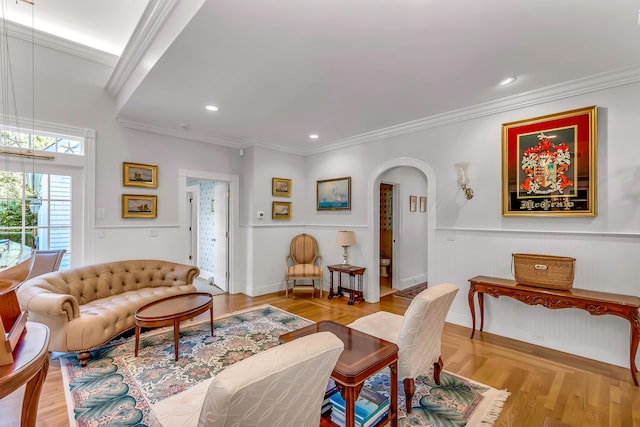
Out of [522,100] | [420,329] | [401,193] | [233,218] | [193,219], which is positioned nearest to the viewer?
[420,329]

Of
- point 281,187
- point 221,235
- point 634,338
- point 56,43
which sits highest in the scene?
point 56,43

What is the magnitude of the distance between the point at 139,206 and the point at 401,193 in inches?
177

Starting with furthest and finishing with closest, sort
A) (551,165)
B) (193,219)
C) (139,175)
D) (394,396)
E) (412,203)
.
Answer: (193,219) < (412,203) < (139,175) < (551,165) < (394,396)

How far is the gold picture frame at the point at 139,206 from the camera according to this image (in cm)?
412

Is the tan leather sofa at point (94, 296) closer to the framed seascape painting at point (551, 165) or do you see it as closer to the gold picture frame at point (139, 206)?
the gold picture frame at point (139, 206)

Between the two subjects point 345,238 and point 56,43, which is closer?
point 56,43

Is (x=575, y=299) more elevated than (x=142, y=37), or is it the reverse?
(x=142, y=37)

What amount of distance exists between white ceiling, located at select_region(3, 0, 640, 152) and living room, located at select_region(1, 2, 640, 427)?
24 centimetres

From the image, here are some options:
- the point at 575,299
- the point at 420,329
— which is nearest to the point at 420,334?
the point at 420,329

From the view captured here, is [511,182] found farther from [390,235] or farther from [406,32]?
[390,235]

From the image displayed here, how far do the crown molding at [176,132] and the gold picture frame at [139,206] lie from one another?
992 mm

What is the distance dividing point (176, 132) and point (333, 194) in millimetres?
2792

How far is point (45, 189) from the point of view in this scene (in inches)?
140

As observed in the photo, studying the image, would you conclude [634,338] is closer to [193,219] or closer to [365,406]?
[365,406]
